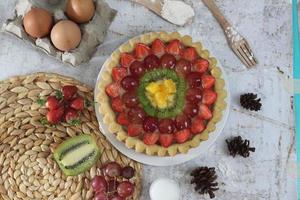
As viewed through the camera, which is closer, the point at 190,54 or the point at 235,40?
the point at 190,54

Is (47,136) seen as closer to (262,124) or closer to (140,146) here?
(140,146)

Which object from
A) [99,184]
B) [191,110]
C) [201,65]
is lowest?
[99,184]

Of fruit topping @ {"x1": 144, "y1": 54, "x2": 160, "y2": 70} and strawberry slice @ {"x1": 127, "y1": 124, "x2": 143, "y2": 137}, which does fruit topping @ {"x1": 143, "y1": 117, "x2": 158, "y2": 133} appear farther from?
fruit topping @ {"x1": 144, "y1": 54, "x2": 160, "y2": 70}

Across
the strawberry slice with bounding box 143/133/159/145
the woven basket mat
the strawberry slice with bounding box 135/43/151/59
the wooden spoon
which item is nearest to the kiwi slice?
the woven basket mat

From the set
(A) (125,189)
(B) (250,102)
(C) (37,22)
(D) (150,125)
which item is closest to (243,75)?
(B) (250,102)

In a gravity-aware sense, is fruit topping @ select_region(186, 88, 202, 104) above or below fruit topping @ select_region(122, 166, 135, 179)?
above

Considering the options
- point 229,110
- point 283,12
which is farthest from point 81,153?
point 283,12

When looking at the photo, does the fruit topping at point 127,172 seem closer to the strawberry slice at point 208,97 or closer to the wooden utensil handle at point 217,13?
the strawberry slice at point 208,97

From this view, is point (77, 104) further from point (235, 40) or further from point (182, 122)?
point (235, 40)
